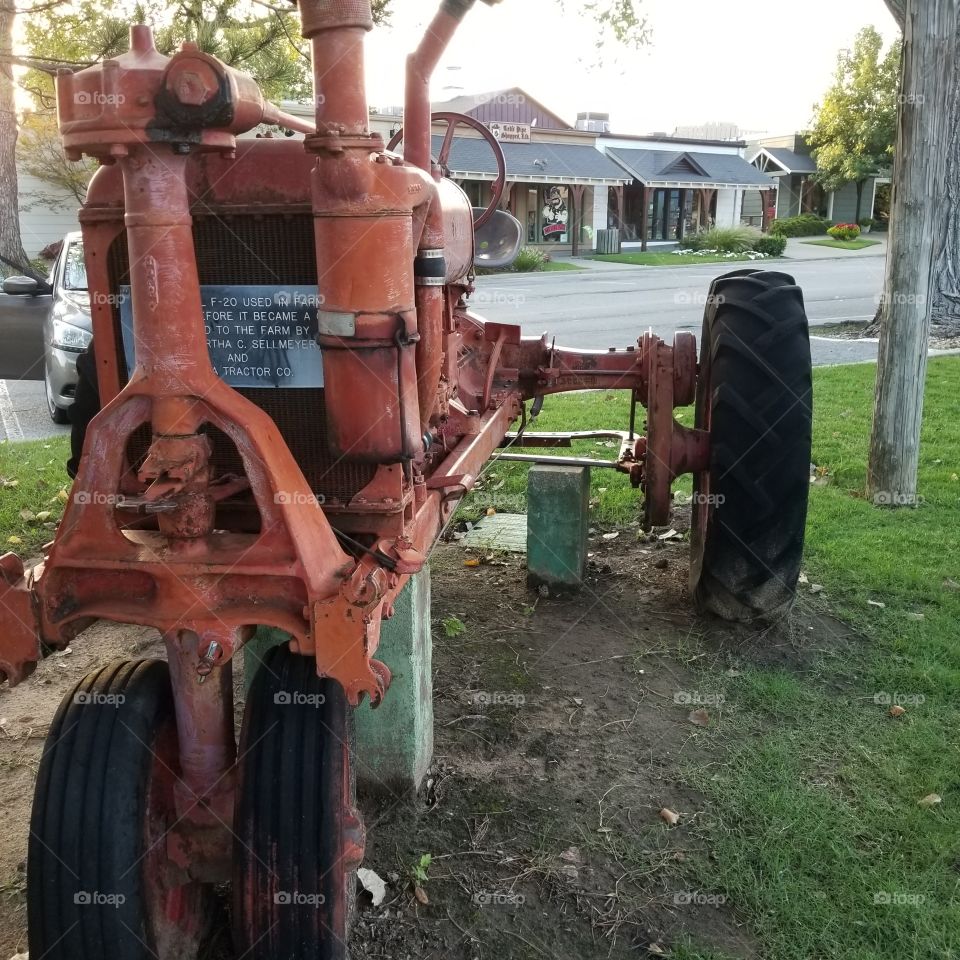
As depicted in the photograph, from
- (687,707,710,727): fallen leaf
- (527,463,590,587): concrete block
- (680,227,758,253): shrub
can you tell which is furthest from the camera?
(680,227,758,253): shrub

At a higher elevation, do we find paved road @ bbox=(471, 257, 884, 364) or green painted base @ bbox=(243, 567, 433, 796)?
green painted base @ bbox=(243, 567, 433, 796)

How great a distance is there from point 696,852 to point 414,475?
1500 millimetres

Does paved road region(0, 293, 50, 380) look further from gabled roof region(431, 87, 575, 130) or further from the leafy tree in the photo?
the leafy tree

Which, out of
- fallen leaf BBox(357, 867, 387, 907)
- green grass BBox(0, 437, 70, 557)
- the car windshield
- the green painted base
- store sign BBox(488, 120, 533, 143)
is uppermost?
store sign BBox(488, 120, 533, 143)

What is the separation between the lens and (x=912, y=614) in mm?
4527

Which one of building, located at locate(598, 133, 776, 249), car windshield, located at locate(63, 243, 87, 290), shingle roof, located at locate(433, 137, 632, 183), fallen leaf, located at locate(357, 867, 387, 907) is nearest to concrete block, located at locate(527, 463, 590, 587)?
fallen leaf, located at locate(357, 867, 387, 907)

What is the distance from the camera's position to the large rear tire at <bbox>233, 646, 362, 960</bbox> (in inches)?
85.4

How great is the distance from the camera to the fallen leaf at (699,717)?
371 cm

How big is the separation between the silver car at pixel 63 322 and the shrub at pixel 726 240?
93.3ft

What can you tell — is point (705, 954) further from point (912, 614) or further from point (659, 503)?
point (912, 614)

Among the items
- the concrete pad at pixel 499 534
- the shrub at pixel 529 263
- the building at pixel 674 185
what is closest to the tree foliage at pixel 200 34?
the concrete pad at pixel 499 534

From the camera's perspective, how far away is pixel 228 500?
2490 millimetres

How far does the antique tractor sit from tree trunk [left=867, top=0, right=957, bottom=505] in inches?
160

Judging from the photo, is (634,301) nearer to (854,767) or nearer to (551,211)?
(854,767)
